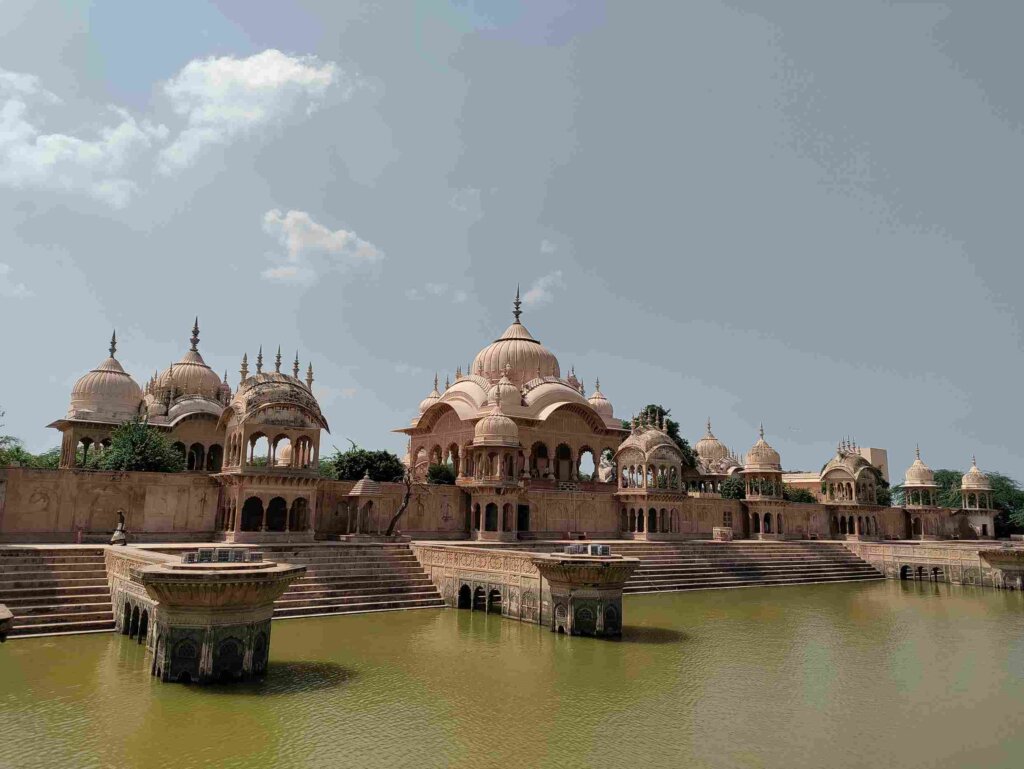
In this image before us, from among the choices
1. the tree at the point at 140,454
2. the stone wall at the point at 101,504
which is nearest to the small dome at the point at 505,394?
the tree at the point at 140,454

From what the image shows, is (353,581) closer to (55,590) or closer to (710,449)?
(55,590)

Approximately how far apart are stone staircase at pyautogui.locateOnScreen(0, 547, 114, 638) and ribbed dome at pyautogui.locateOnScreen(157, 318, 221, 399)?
66.1 feet

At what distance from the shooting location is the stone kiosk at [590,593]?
14.8 meters

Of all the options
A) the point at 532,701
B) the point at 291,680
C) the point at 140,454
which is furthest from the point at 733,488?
the point at 291,680

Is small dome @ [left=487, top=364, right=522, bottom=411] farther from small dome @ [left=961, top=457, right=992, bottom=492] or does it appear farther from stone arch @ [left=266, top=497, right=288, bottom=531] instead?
small dome @ [left=961, top=457, right=992, bottom=492]

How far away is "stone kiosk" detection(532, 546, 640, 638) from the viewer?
14789 mm

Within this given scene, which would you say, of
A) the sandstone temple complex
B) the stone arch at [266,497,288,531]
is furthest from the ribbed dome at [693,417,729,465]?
the stone arch at [266,497,288,531]

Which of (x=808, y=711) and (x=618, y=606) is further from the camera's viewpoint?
(x=618, y=606)

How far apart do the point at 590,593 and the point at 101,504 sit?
48.7 feet

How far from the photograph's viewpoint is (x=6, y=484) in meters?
20.6

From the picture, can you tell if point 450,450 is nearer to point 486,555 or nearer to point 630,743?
point 486,555

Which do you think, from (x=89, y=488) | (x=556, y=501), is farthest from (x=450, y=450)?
(x=89, y=488)

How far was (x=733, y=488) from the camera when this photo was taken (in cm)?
4453

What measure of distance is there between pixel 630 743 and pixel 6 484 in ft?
62.2
